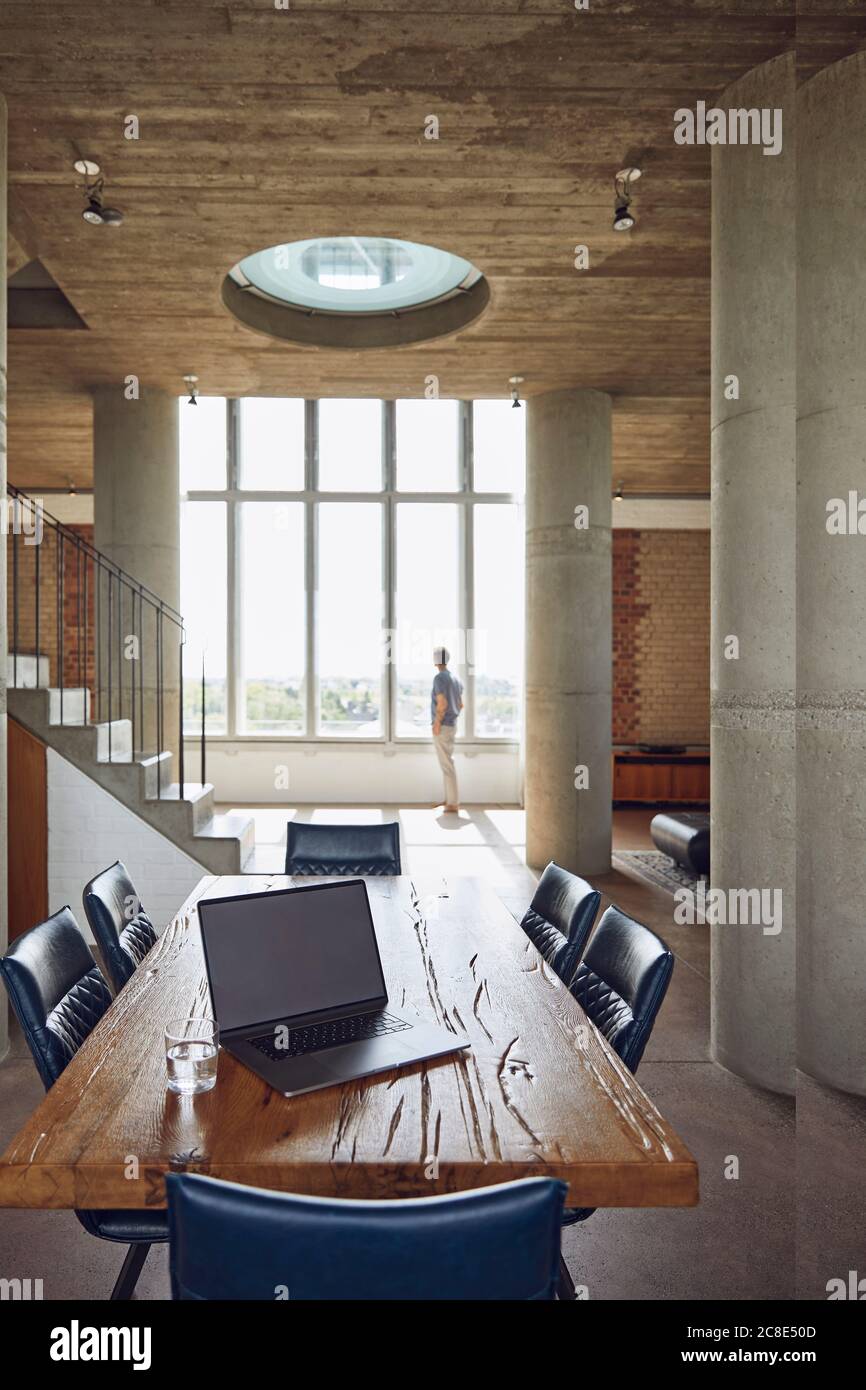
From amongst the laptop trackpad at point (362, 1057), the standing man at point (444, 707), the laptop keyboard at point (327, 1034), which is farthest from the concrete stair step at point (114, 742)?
the standing man at point (444, 707)

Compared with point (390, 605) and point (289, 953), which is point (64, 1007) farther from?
point (390, 605)

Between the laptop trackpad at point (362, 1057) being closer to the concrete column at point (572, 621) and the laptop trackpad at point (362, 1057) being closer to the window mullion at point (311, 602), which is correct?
the concrete column at point (572, 621)

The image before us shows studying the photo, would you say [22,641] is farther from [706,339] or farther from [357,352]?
[706,339]

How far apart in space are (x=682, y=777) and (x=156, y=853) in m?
6.72

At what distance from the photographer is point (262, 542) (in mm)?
10266

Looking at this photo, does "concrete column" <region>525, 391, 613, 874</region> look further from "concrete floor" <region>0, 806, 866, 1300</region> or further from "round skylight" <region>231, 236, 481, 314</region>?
"concrete floor" <region>0, 806, 866, 1300</region>

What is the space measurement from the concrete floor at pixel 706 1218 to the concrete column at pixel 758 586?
Result: 0.76 feet

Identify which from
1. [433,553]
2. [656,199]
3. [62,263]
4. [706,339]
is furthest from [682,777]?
[62,263]

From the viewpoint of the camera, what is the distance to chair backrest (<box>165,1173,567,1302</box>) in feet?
3.20

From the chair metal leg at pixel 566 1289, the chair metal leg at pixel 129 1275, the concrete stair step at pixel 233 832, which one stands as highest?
the concrete stair step at pixel 233 832

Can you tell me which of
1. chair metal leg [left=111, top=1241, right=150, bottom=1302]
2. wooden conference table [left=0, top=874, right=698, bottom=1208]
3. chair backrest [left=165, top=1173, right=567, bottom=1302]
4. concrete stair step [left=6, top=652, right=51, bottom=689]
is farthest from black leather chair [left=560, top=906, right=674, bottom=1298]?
concrete stair step [left=6, top=652, right=51, bottom=689]

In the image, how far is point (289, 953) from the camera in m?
1.81

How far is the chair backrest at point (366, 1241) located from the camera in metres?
0.98

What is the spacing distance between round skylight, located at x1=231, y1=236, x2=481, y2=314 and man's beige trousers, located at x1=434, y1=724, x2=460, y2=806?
4368 mm
